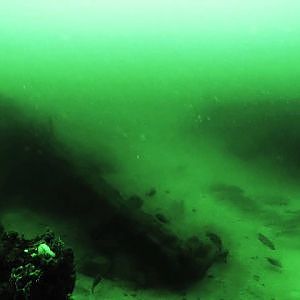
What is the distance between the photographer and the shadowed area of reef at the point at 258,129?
713 centimetres

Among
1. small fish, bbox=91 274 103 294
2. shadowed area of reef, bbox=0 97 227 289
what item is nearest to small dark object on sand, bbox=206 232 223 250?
shadowed area of reef, bbox=0 97 227 289

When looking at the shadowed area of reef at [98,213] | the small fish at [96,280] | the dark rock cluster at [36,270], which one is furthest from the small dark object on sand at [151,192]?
the dark rock cluster at [36,270]

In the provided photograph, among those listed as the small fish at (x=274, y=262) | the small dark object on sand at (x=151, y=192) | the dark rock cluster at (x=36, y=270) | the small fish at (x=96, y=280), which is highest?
the small dark object on sand at (x=151, y=192)

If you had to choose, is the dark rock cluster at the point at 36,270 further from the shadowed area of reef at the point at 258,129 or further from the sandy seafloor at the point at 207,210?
the shadowed area of reef at the point at 258,129

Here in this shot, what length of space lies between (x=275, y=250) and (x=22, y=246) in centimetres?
290

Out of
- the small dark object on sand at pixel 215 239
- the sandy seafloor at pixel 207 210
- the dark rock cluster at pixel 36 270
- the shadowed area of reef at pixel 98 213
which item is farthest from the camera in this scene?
the small dark object on sand at pixel 215 239

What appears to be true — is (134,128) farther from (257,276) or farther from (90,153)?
(257,276)

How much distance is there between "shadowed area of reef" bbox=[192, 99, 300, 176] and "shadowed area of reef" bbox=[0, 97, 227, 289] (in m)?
2.75

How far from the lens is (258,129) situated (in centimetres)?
776

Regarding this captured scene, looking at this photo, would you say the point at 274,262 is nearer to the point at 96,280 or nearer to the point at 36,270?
the point at 96,280

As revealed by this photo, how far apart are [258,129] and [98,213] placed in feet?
13.5

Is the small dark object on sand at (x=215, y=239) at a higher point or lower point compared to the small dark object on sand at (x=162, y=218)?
lower

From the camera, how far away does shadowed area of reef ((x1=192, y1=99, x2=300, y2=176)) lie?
23.4ft

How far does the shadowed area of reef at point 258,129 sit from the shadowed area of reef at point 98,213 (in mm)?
2750
